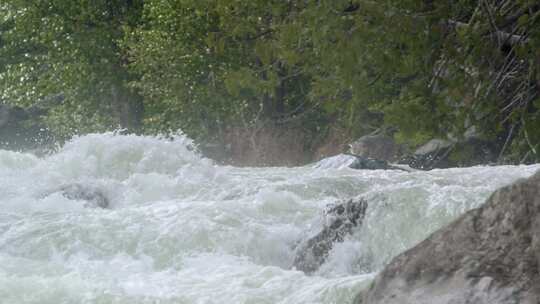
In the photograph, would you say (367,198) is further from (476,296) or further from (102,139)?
(102,139)

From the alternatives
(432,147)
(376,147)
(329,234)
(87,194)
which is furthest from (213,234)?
(376,147)

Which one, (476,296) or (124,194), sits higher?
(124,194)

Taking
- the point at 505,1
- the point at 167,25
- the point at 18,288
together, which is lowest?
the point at 18,288

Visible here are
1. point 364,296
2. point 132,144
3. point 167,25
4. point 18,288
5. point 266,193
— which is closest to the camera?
point 364,296

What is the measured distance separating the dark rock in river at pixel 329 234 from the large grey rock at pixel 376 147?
31.8ft

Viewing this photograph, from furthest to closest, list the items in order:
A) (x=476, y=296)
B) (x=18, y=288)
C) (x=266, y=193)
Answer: (x=266, y=193) → (x=18, y=288) → (x=476, y=296)

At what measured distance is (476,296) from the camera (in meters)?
4.28

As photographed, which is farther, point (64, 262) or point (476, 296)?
point (64, 262)

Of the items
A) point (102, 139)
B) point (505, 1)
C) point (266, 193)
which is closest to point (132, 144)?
point (102, 139)

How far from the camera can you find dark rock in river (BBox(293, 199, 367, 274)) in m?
8.66

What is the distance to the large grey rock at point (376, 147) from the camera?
19.1m

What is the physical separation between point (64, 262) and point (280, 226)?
197 cm

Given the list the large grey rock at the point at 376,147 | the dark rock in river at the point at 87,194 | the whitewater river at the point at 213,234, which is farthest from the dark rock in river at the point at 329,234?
the large grey rock at the point at 376,147

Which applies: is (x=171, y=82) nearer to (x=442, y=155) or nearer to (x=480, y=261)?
(x=442, y=155)
